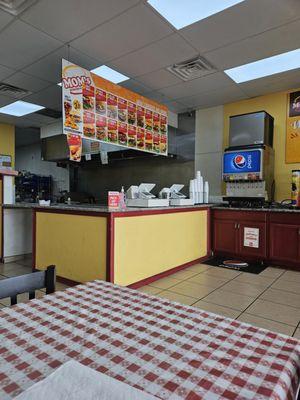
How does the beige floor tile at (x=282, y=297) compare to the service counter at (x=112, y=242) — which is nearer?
the beige floor tile at (x=282, y=297)

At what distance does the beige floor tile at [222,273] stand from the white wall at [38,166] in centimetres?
645

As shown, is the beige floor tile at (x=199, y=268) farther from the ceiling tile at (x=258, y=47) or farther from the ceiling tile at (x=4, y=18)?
the ceiling tile at (x=4, y=18)

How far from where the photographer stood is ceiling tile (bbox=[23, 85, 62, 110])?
18.1ft

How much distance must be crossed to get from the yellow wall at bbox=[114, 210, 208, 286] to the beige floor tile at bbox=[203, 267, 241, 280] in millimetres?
412

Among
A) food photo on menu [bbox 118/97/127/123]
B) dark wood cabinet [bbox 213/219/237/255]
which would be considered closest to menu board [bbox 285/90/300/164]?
dark wood cabinet [bbox 213/219/237/255]

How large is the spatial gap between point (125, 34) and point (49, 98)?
296 cm

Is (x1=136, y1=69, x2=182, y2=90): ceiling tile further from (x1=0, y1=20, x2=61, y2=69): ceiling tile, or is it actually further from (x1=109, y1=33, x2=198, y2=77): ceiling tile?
(x1=0, y1=20, x2=61, y2=69): ceiling tile

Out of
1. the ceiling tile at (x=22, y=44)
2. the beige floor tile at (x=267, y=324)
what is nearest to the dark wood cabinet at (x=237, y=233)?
the beige floor tile at (x=267, y=324)

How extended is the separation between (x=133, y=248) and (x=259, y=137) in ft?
10.3

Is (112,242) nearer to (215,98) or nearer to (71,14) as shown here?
(71,14)

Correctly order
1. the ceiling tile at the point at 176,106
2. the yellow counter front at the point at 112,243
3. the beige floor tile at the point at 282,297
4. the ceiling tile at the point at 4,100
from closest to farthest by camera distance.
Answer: the beige floor tile at the point at 282,297, the yellow counter front at the point at 112,243, the ceiling tile at the point at 4,100, the ceiling tile at the point at 176,106

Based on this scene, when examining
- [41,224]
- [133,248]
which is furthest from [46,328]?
[41,224]

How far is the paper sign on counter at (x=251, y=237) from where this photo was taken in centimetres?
478

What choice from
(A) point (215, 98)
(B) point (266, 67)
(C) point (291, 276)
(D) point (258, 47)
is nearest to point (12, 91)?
(A) point (215, 98)
